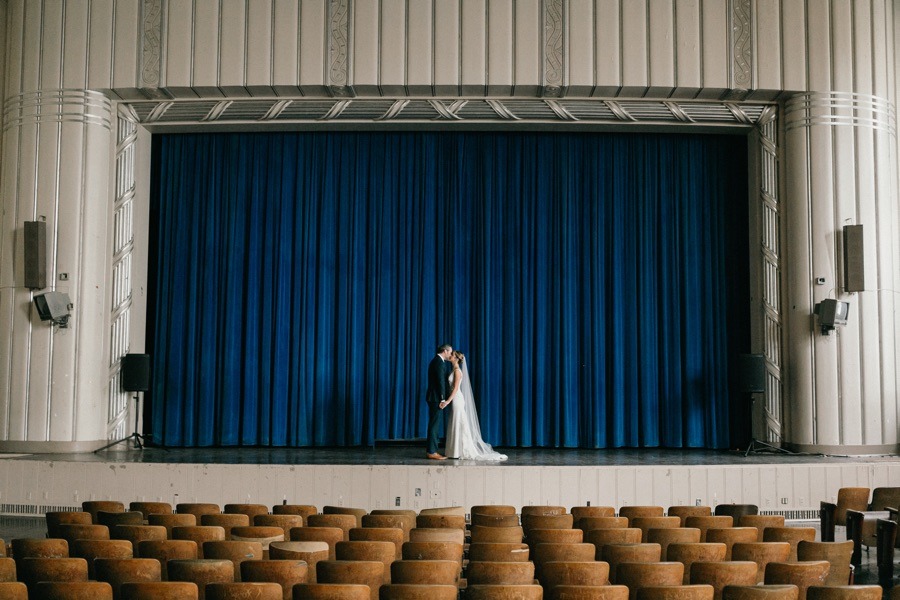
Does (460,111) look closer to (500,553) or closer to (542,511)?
(542,511)

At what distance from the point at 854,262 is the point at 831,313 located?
2.61ft

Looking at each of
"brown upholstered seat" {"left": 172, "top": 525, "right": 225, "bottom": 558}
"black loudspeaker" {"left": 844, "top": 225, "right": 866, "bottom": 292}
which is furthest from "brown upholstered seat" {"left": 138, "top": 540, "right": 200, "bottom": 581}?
"black loudspeaker" {"left": 844, "top": 225, "right": 866, "bottom": 292}

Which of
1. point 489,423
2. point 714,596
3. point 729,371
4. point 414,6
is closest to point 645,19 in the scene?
point 414,6

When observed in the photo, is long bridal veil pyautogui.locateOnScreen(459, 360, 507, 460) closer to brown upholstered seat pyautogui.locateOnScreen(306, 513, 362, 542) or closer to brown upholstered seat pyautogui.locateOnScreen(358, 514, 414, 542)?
brown upholstered seat pyautogui.locateOnScreen(358, 514, 414, 542)

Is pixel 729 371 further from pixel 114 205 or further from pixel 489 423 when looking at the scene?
pixel 114 205

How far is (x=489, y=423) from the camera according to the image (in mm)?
14617

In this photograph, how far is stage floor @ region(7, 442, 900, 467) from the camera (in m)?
11.7

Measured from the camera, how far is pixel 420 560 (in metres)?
5.24

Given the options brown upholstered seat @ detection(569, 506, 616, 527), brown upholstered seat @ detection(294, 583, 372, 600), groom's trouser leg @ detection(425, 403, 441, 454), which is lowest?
brown upholstered seat @ detection(569, 506, 616, 527)

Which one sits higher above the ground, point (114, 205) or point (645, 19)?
point (645, 19)

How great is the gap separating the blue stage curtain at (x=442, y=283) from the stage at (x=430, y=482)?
2994 millimetres

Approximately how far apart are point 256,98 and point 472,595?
1040cm

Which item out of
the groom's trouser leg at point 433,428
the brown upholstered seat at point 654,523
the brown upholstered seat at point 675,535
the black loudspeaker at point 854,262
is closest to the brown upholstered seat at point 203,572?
the brown upholstered seat at point 675,535

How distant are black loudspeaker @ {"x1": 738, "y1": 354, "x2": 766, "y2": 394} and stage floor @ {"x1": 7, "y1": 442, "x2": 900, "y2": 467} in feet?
2.96
